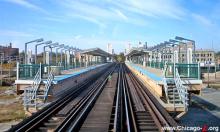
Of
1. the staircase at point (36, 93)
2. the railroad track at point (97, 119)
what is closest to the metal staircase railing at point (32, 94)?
the staircase at point (36, 93)

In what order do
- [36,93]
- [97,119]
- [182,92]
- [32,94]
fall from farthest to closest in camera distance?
[36,93] < [32,94] < [182,92] < [97,119]

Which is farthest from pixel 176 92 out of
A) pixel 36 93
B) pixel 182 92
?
pixel 36 93

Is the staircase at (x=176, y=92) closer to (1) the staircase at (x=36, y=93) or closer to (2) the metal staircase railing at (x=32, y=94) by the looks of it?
(1) the staircase at (x=36, y=93)

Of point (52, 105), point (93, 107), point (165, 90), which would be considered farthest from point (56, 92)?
point (165, 90)

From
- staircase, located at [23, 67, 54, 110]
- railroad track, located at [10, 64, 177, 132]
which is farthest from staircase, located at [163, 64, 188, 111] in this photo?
staircase, located at [23, 67, 54, 110]

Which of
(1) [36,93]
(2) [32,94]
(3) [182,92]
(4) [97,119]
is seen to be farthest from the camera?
(1) [36,93]

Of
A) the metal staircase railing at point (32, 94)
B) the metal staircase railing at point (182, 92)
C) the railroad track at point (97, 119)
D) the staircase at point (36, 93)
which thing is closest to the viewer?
the railroad track at point (97, 119)

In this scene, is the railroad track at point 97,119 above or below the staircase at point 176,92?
below

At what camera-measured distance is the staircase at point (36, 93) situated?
18.3 meters

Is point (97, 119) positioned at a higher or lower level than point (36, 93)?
lower

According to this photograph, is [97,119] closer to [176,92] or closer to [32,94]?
[32,94]

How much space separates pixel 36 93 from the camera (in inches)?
786

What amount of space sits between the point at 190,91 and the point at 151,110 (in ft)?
17.7

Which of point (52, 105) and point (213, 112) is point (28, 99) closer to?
point (52, 105)
